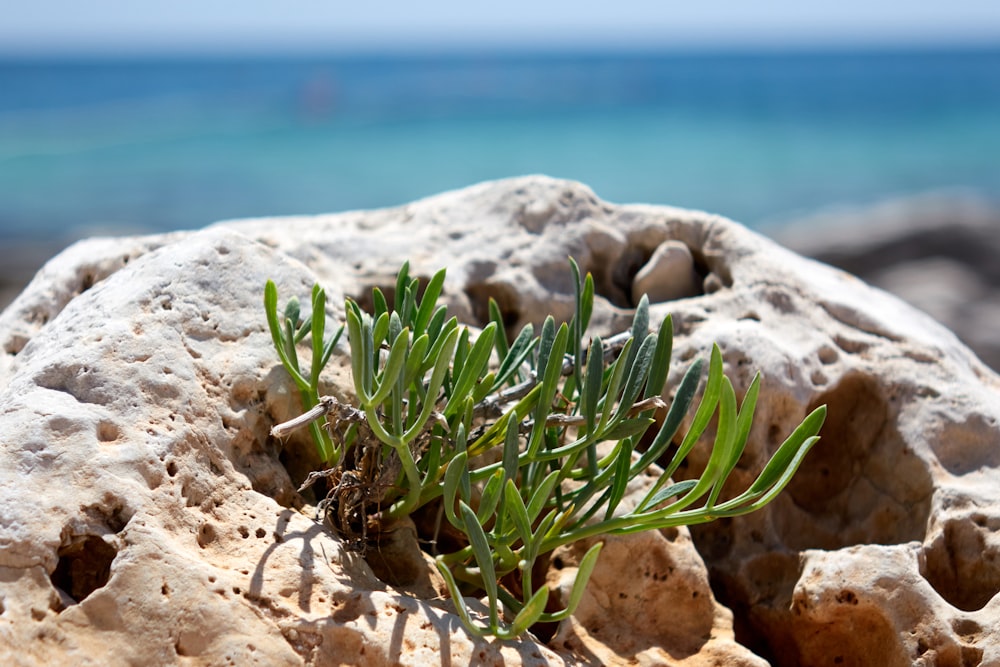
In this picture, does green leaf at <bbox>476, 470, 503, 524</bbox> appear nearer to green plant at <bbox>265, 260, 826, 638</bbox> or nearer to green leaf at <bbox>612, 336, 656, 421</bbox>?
green plant at <bbox>265, 260, 826, 638</bbox>

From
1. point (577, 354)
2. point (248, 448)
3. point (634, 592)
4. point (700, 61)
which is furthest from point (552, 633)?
point (700, 61)

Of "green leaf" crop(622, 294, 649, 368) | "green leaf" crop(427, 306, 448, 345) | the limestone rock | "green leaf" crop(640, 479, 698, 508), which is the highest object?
"green leaf" crop(427, 306, 448, 345)

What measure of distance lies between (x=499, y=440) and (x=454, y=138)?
23264 millimetres

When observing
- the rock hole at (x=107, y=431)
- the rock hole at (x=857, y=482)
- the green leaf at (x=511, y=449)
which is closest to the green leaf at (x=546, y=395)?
the green leaf at (x=511, y=449)

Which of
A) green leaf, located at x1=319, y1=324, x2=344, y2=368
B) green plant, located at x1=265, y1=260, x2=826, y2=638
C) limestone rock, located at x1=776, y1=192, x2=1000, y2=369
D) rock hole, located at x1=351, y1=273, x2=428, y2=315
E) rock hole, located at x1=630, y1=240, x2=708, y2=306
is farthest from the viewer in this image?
limestone rock, located at x1=776, y1=192, x2=1000, y2=369

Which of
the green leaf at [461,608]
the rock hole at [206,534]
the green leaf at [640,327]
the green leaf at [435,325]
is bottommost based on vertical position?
the green leaf at [461,608]

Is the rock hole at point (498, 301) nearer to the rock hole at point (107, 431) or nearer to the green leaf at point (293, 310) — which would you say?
the green leaf at point (293, 310)

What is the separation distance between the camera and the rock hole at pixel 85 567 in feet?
5.48

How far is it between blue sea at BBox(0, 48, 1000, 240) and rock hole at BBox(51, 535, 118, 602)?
13.6 metres

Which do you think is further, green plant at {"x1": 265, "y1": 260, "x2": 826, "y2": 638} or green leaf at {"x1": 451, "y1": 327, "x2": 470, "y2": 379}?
green leaf at {"x1": 451, "y1": 327, "x2": 470, "y2": 379}

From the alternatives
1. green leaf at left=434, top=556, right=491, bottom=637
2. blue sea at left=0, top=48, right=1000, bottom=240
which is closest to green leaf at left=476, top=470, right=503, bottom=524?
green leaf at left=434, top=556, right=491, bottom=637

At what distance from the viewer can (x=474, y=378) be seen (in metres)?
1.84

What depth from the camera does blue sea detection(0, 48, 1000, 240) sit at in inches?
695

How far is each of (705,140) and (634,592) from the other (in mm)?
22167
